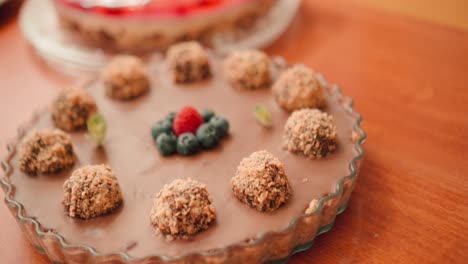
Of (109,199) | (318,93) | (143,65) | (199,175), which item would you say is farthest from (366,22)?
(109,199)

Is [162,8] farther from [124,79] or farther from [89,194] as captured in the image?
[89,194]

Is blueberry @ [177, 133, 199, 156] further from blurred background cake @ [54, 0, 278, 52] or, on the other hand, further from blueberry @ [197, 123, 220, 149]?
blurred background cake @ [54, 0, 278, 52]

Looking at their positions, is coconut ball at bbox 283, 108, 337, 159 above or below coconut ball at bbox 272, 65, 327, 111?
below

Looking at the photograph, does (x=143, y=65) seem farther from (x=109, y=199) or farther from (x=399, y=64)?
(x=399, y=64)

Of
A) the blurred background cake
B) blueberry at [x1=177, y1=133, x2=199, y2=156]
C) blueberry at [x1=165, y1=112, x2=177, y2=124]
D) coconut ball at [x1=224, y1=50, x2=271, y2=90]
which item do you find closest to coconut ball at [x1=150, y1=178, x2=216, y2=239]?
blueberry at [x1=177, y1=133, x2=199, y2=156]

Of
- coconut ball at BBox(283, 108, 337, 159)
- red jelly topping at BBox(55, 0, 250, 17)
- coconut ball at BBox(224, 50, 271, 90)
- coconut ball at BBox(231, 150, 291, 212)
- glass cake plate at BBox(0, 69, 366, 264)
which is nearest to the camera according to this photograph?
glass cake plate at BBox(0, 69, 366, 264)

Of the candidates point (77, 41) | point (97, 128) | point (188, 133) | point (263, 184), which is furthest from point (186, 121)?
point (77, 41)
